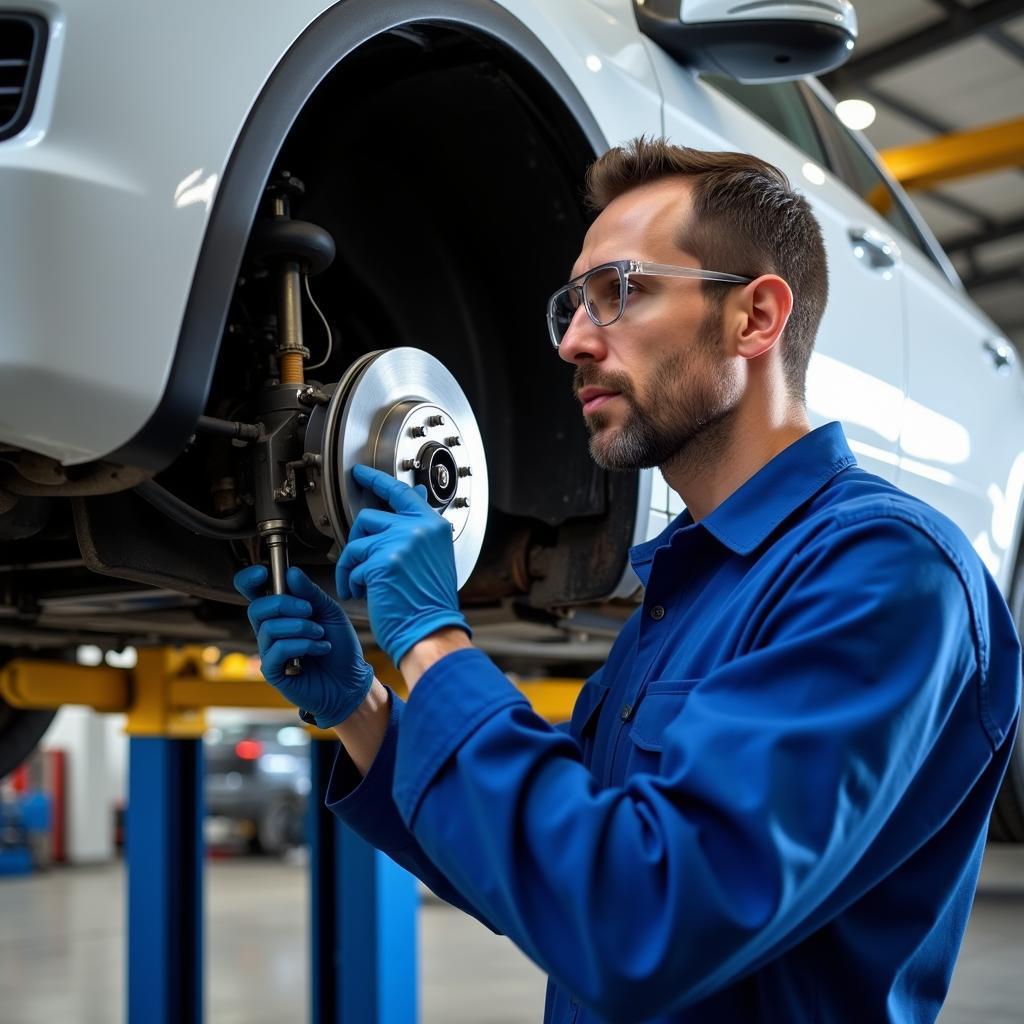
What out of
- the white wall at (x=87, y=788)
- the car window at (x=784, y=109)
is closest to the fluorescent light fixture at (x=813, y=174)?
the car window at (x=784, y=109)

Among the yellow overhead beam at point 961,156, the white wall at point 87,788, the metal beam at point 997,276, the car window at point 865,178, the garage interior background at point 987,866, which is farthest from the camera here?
the metal beam at point 997,276

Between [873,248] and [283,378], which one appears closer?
[283,378]

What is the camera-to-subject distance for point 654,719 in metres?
0.90

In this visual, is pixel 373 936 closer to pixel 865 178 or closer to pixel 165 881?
pixel 165 881

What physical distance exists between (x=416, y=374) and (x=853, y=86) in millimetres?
6688

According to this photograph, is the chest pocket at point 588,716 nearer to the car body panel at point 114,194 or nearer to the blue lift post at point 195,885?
the car body panel at point 114,194

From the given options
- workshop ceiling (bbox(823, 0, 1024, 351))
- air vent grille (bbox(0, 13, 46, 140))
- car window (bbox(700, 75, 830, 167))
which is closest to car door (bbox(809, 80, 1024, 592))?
car window (bbox(700, 75, 830, 167))

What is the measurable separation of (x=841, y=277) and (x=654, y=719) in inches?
44.2

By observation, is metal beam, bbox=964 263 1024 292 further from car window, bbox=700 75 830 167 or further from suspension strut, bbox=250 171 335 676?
suspension strut, bbox=250 171 335 676

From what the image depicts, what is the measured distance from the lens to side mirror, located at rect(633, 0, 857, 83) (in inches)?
55.6

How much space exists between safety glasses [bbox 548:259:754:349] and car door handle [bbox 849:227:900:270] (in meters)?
1.02

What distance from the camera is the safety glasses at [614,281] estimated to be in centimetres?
98

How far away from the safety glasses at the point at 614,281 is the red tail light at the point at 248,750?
7778 mm

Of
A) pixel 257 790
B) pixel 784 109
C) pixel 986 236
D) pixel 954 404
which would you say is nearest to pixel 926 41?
pixel 986 236
